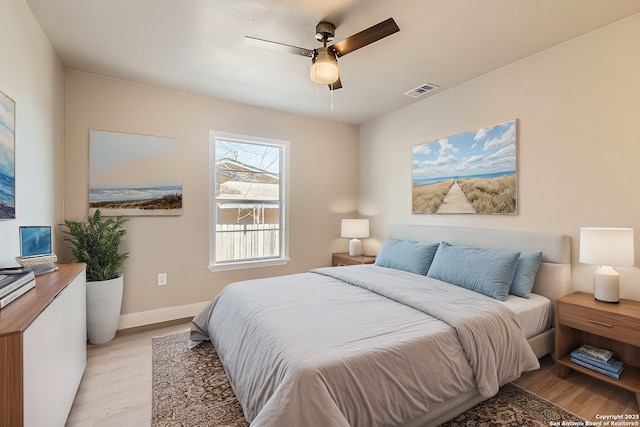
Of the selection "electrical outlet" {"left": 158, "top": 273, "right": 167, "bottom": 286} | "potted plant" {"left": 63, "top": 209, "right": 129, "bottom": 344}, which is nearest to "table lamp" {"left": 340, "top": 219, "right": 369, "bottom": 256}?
"electrical outlet" {"left": 158, "top": 273, "right": 167, "bottom": 286}

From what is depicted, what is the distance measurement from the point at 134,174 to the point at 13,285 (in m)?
2.06

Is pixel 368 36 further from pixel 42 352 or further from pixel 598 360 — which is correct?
pixel 598 360

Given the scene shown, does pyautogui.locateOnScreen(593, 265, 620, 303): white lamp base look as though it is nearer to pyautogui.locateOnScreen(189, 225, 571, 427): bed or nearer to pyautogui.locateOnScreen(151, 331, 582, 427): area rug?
pyautogui.locateOnScreen(189, 225, 571, 427): bed

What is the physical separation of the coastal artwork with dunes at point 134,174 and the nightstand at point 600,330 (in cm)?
371

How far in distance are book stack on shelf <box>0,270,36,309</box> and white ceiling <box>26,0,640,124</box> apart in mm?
1765

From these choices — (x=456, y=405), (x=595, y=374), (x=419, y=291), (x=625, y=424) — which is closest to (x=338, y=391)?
(x=456, y=405)

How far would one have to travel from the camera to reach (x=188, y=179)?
3.46 meters

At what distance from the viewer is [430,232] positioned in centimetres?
343

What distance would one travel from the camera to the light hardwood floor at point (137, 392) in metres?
1.83

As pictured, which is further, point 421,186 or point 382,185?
point 382,185

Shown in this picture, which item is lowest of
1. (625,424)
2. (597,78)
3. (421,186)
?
(625,424)

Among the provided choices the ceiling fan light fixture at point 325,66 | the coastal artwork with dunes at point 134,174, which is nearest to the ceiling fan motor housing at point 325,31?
the ceiling fan light fixture at point 325,66

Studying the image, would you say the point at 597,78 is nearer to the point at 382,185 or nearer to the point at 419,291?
the point at 419,291

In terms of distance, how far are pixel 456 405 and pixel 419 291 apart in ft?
2.67
